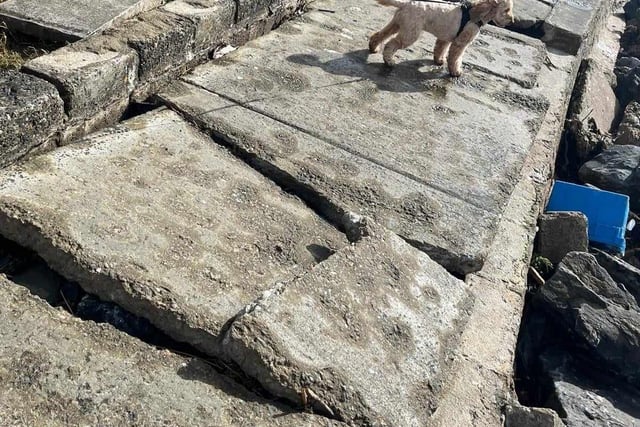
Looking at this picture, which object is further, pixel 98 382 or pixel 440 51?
pixel 440 51

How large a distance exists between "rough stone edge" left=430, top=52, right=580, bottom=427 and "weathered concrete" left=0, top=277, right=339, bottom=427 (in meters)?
0.89

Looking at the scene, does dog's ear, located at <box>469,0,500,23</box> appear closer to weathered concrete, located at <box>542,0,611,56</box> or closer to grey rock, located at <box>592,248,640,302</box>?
grey rock, located at <box>592,248,640,302</box>

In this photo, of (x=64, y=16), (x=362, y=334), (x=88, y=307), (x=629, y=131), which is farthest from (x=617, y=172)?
(x=88, y=307)

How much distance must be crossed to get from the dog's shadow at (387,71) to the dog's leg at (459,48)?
8 cm

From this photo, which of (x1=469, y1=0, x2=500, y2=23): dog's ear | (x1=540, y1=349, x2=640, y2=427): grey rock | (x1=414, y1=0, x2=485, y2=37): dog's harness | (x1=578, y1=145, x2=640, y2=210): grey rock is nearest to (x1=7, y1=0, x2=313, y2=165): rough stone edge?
(x1=414, y1=0, x2=485, y2=37): dog's harness

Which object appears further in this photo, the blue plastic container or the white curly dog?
the blue plastic container

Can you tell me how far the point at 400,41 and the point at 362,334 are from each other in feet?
8.71

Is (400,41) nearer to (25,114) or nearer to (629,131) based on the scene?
(25,114)

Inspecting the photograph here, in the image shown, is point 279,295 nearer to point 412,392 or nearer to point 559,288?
point 412,392

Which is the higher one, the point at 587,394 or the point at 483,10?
the point at 483,10

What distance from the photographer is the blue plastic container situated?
4.70 m

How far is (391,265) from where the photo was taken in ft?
8.40

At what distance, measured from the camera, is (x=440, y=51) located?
4543 millimetres

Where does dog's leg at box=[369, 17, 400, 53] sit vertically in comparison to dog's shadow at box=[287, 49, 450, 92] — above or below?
above
